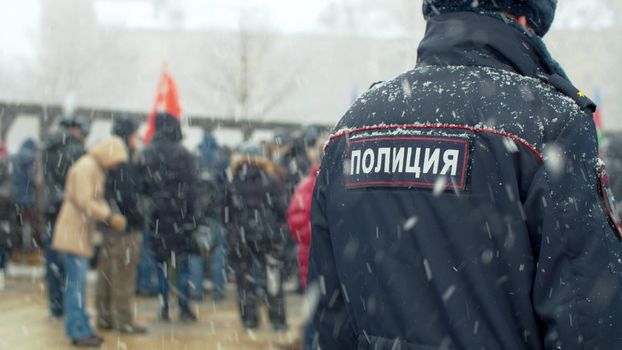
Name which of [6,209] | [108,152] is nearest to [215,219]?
[108,152]

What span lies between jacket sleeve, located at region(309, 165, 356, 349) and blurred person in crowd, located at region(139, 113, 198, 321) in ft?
17.4

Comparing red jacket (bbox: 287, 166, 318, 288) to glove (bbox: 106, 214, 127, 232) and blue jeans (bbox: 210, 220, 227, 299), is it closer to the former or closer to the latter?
glove (bbox: 106, 214, 127, 232)

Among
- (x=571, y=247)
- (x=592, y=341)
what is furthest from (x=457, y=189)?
(x=592, y=341)

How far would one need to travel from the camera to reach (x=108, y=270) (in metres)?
7.09

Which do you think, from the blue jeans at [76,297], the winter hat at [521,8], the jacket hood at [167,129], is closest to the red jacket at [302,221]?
the blue jeans at [76,297]

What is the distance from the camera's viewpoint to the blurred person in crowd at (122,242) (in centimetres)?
705

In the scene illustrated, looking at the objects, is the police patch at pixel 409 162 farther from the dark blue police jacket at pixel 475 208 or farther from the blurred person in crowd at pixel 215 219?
the blurred person in crowd at pixel 215 219

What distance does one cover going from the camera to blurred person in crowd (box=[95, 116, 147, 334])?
7.05m

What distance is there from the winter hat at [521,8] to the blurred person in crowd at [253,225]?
5.38 m

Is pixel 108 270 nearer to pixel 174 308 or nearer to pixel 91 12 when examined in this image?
pixel 174 308

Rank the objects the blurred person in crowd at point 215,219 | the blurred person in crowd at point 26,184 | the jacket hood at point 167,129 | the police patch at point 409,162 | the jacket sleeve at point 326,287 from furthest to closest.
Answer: the blurred person in crowd at point 26,184, the blurred person in crowd at point 215,219, the jacket hood at point 167,129, the jacket sleeve at point 326,287, the police patch at point 409,162

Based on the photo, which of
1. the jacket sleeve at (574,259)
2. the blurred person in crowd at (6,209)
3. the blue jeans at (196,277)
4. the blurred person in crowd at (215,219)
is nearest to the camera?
the jacket sleeve at (574,259)

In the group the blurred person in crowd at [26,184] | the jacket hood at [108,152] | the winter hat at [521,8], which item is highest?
the winter hat at [521,8]

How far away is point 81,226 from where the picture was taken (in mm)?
6543
